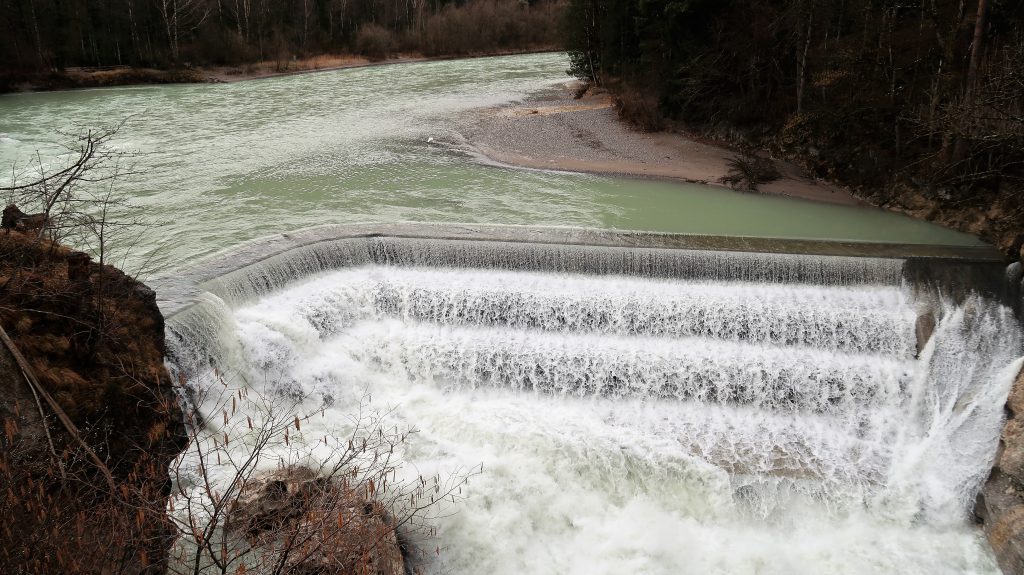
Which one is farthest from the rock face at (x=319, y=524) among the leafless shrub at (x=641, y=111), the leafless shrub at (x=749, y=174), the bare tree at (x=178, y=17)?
the bare tree at (x=178, y=17)

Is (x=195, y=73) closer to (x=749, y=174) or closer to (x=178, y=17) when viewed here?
(x=178, y=17)

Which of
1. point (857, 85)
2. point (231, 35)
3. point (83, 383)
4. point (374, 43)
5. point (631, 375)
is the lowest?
point (631, 375)

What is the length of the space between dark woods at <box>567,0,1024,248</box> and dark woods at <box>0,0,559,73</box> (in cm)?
2462

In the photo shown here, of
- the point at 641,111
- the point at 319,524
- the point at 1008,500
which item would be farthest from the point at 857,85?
the point at 319,524

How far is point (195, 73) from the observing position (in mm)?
32312

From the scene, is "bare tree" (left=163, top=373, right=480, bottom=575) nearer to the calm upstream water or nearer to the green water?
the calm upstream water

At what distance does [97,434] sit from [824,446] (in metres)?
7.41

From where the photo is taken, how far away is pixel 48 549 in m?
3.54

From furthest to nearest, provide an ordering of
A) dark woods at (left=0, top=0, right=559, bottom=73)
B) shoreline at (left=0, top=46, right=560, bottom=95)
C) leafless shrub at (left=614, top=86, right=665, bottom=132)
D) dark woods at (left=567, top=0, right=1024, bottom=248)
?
dark woods at (left=0, top=0, right=559, bottom=73)
shoreline at (left=0, top=46, right=560, bottom=95)
leafless shrub at (left=614, top=86, right=665, bottom=132)
dark woods at (left=567, top=0, right=1024, bottom=248)

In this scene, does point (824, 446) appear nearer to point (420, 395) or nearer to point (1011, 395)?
point (1011, 395)

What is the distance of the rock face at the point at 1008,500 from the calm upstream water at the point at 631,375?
0.13 meters

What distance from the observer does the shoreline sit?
27594mm

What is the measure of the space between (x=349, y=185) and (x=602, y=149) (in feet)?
21.1

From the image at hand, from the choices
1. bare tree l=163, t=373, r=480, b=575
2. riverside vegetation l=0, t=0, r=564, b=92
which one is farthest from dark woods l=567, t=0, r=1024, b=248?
riverside vegetation l=0, t=0, r=564, b=92
